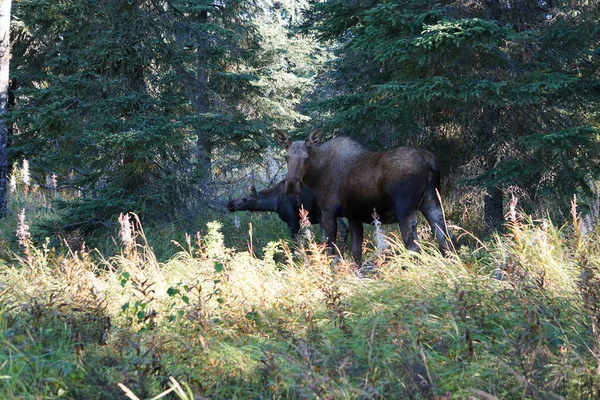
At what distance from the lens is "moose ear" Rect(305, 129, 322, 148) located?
923cm

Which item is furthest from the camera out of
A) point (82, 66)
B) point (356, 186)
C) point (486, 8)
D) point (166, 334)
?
point (82, 66)

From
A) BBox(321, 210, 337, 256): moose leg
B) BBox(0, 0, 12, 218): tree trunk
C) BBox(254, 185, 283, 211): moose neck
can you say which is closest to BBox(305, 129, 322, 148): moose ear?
BBox(321, 210, 337, 256): moose leg

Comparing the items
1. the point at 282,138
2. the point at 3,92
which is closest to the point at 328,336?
the point at 282,138

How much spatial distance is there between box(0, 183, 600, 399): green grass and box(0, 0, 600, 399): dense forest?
0.03 meters

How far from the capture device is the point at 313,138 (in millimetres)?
9289

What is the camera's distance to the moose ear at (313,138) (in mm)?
9227

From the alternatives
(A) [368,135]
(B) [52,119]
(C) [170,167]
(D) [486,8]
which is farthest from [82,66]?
(D) [486,8]

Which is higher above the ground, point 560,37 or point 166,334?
point 560,37

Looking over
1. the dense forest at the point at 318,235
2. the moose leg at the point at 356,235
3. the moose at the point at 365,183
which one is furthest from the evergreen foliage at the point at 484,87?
the moose leg at the point at 356,235

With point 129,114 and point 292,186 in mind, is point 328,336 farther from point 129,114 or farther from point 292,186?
point 129,114

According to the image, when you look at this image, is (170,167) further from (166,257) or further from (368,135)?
(368,135)

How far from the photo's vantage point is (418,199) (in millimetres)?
8227

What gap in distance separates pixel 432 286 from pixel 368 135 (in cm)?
531

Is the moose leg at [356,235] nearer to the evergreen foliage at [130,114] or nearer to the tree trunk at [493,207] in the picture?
the tree trunk at [493,207]
